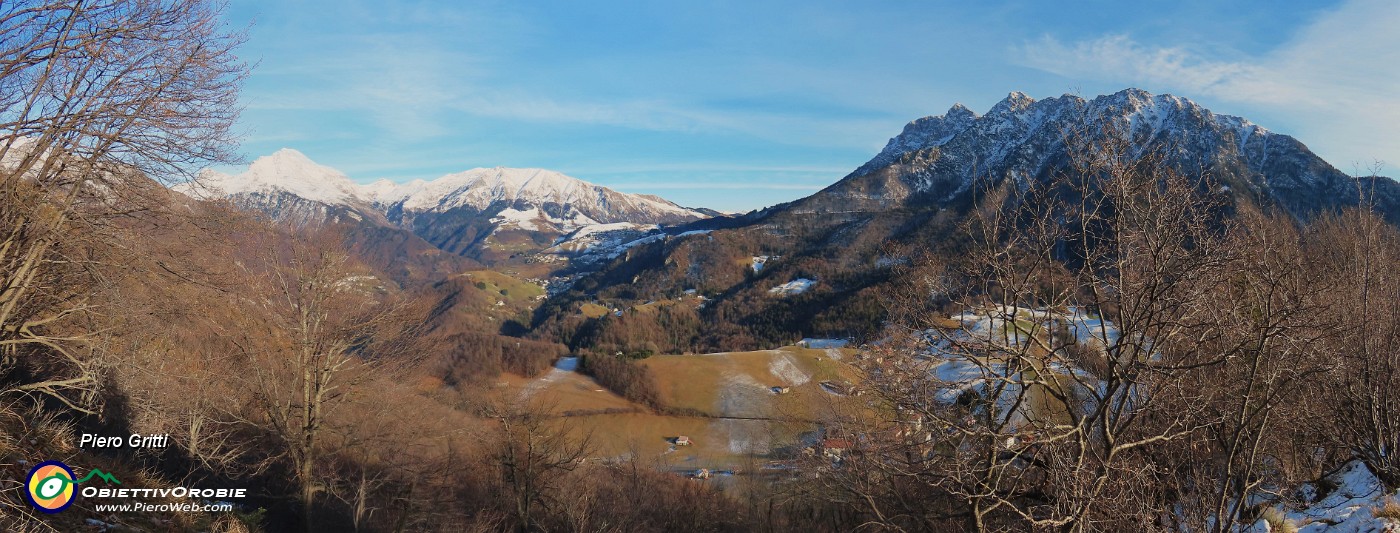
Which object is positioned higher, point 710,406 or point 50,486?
point 50,486

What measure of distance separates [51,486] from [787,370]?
288ft

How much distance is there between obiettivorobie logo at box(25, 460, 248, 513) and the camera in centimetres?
759

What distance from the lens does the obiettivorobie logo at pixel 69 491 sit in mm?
7590

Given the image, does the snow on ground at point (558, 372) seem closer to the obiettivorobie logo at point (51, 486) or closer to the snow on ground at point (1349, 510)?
the obiettivorobie logo at point (51, 486)

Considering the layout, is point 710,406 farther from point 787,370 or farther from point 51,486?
point 51,486

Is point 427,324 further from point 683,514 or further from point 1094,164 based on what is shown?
point 1094,164

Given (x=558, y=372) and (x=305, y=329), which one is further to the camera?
(x=558, y=372)

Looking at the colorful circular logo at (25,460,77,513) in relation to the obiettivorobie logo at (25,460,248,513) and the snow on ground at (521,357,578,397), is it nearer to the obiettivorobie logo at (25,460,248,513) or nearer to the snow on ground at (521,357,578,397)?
the obiettivorobie logo at (25,460,248,513)

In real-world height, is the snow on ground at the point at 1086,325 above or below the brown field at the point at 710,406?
above

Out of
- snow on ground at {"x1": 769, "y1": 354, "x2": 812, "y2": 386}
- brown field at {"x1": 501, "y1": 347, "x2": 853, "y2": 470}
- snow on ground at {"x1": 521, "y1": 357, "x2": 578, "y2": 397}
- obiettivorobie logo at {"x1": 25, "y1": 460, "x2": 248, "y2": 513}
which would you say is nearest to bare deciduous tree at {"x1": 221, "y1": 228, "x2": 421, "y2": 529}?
obiettivorobie logo at {"x1": 25, "y1": 460, "x2": 248, "y2": 513}

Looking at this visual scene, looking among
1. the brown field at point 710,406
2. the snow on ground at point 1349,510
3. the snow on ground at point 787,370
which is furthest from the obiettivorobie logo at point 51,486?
the snow on ground at point 787,370

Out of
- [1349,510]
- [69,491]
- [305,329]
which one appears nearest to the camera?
[69,491]

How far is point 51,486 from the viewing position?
311 inches

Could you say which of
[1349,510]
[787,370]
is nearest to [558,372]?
[787,370]
